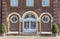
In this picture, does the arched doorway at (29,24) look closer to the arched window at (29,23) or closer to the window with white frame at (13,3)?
the arched window at (29,23)

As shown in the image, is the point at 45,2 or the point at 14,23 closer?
the point at 14,23

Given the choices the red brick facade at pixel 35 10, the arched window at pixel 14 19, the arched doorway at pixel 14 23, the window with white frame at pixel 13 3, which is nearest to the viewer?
the red brick facade at pixel 35 10

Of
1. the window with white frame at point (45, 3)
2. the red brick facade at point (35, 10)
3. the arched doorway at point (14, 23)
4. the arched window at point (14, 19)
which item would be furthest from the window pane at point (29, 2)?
the arched window at point (14, 19)

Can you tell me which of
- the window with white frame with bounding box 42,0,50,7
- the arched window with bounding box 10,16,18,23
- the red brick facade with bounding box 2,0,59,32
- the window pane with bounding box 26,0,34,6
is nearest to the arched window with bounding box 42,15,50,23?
the red brick facade with bounding box 2,0,59,32

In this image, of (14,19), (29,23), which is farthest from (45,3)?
(14,19)

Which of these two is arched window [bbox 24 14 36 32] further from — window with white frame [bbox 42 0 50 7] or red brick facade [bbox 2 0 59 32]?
window with white frame [bbox 42 0 50 7]

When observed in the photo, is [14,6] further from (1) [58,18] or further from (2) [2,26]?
(1) [58,18]

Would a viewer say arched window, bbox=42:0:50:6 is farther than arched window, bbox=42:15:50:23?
Yes

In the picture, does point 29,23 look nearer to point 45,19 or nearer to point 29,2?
point 45,19

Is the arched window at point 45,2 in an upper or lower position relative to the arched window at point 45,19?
upper

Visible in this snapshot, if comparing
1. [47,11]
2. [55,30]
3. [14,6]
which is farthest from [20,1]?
[55,30]

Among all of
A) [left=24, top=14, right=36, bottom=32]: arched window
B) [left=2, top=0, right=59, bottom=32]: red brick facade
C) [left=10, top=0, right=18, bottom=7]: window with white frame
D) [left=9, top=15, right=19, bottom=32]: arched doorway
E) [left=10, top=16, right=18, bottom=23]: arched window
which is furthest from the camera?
[left=10, top=0, right=18, bottom=7]: window with white frame

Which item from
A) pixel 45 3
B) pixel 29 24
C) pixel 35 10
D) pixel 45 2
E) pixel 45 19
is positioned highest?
pixel 45 2

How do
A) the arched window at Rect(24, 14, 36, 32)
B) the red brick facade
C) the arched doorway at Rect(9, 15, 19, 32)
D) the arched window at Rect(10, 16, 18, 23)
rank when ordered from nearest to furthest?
the red brick facade, the arched doorway at Rect(9, 15, 19, 32), the arched window at Rect(10, 16, 18, 23), the arched window at Rect(24, 14, 36, 32)
